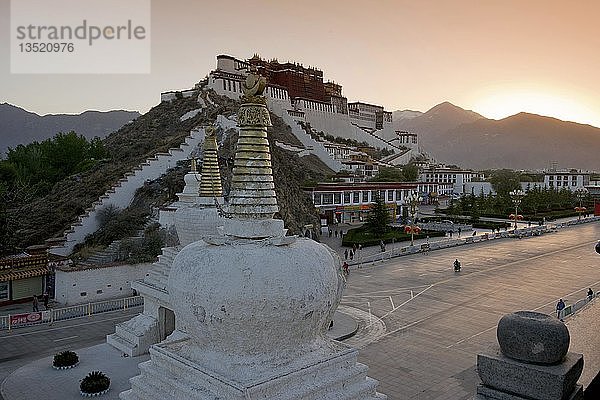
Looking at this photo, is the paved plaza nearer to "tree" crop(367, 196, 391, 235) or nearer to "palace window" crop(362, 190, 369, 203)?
"tree" crop(367, 196, 391, 235)

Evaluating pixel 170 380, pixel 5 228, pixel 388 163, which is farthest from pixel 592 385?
pixel 388 163

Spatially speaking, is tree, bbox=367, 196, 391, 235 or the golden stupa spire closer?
the golden stupa spire

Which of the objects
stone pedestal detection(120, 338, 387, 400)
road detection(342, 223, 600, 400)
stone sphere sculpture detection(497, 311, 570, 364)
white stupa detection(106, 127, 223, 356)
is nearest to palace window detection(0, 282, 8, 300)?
white stupa detection(106, 127, 223, 356)

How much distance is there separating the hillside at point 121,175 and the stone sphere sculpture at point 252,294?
26660mm

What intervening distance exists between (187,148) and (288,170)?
40.2ft

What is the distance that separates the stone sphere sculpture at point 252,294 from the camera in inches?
243

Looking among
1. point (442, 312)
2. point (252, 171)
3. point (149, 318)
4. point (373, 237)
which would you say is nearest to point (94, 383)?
point (149, 318)

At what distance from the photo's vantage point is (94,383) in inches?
490

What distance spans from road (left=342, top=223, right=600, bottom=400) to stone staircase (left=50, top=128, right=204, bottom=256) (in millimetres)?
17076

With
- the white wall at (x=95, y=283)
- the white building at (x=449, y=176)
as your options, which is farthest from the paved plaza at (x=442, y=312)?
the white building at (x=449, y=176)

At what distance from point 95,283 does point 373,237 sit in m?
25.0

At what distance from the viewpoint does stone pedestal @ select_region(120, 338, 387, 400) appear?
20.6ft

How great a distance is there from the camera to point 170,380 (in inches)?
273

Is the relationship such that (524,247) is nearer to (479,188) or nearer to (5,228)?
(5,228)
